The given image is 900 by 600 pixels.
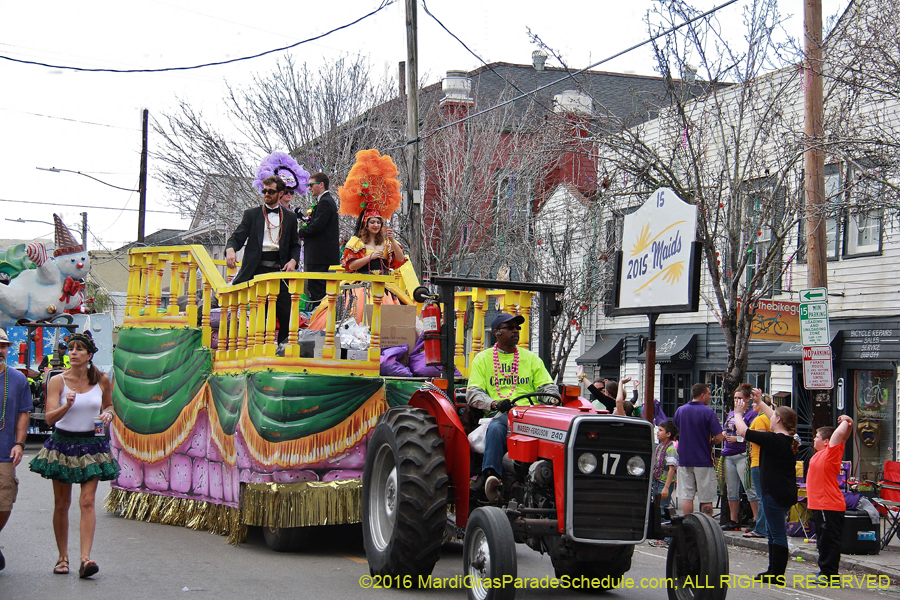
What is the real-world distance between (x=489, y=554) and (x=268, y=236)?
5671 mm

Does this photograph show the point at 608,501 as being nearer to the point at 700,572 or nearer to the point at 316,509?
the point at 700,572

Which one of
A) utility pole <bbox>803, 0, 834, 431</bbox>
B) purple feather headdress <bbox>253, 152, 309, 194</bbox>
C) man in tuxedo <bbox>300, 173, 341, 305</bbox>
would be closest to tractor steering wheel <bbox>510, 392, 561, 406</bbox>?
man in tuxedo <bbox>300, 173, 341, 305</bbox>

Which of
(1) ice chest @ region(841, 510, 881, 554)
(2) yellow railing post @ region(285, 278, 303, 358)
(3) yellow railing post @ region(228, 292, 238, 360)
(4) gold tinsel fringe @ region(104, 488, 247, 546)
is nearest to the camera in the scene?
(2) yellow railing post @ region(285, 278, 303, 358)

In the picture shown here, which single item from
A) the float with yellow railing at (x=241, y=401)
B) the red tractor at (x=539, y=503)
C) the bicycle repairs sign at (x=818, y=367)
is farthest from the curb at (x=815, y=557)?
the float with yellow railing at (x=241, y=401)

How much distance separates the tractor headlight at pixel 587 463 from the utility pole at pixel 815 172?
20.6ft

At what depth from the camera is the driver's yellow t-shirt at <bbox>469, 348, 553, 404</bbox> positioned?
753cm

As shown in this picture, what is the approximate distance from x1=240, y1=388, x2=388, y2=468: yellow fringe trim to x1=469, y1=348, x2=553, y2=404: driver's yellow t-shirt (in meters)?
1.55

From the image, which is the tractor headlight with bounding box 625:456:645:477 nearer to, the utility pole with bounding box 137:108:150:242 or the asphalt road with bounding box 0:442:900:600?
the asphalt road with bounding box 0:442:900:600

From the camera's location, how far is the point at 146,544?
9.13 meters

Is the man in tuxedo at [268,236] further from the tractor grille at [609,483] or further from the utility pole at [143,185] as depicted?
the utility pole at [143,185]

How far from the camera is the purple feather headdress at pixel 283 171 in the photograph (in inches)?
438

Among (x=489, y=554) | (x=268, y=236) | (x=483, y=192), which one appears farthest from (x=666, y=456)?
(x=483, y=192)

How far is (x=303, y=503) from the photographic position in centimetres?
844

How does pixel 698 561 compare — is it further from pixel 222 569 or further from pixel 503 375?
pixel 222 569
